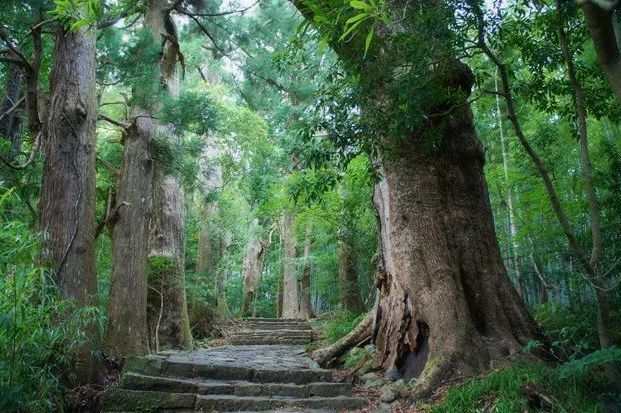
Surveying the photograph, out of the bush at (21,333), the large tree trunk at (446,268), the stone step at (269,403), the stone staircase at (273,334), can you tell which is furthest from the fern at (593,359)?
the stone staircase at (273,334)

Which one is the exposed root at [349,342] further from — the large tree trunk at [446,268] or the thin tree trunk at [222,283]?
the thin tree trunk at [222,283]

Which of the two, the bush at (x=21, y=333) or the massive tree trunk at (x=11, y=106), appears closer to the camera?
the bush at (x=21, y=333)

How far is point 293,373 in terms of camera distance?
5.52 m

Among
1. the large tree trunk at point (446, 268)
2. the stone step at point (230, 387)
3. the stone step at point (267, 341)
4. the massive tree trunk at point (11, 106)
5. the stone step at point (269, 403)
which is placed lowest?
the stone step at point (269, 403)

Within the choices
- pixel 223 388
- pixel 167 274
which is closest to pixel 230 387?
pixel 223 388

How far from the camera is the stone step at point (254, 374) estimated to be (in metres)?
5.38

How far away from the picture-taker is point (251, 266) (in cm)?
1764

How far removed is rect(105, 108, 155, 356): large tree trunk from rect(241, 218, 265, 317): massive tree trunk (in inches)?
400

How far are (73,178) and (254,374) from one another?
300cm

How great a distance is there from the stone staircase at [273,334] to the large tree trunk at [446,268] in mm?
5585

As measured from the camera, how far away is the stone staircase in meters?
10.9

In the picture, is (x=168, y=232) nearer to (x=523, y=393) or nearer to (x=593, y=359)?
→ (x=523, y=393)

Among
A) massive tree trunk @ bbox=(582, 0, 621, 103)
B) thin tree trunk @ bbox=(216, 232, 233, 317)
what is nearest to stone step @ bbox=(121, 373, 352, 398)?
massive tree trunk @ bbox=(582, 0, 621, 103)

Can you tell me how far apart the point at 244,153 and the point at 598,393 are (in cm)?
986
